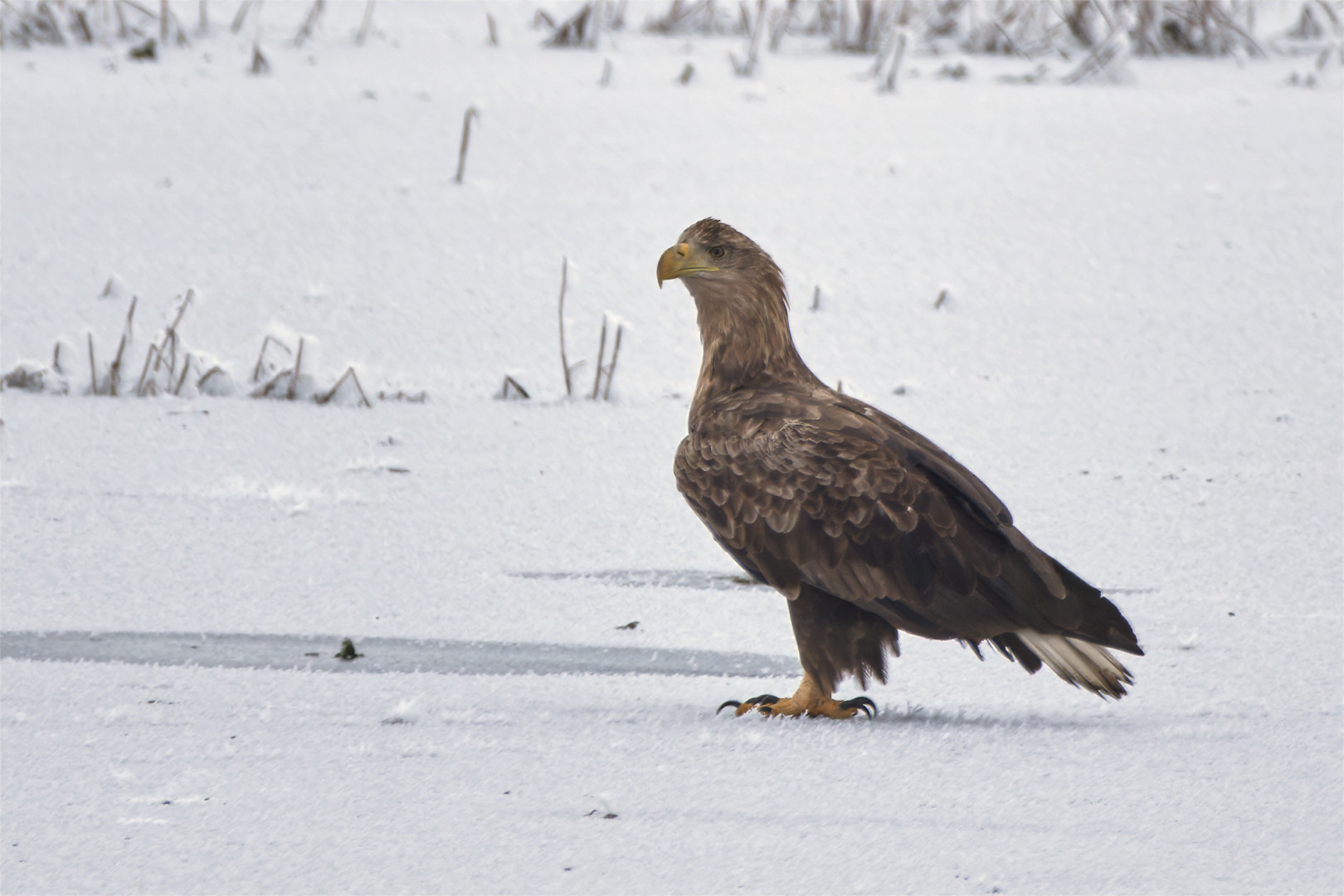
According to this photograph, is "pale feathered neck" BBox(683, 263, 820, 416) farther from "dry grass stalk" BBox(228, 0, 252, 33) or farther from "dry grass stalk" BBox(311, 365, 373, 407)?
"dry grass stalk" BBox(228, 0, 252, 33)

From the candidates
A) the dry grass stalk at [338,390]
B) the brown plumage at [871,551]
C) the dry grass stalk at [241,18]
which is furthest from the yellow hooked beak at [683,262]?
the dry grass stalk at [241,18]

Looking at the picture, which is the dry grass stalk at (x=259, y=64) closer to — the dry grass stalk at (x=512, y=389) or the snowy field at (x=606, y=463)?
the snowy field at (x=606, y=463)

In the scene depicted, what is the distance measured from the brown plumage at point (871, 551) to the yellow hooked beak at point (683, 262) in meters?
0.36

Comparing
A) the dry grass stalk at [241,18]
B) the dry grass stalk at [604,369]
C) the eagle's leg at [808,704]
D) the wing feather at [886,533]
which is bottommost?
the eagle's leg at [808,704]

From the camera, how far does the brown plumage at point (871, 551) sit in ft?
8.15

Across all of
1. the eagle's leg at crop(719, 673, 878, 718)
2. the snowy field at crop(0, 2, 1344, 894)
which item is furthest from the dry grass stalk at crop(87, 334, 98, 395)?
the eagle's leg at crop(719, 673, 878, 718)

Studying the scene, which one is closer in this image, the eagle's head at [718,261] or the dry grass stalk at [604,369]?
the eagle's head at [718,261]

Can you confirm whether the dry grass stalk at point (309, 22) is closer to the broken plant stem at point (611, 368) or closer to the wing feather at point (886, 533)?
the broken plant stem at point (611, 368)

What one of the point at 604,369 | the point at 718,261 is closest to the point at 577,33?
the point at 604,369

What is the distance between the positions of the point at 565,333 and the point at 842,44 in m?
3.12

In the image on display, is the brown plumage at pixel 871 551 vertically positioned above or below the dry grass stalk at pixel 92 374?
above

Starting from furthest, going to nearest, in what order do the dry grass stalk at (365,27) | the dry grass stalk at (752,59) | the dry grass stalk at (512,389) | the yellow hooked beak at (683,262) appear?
the dry grass stalk at (365,27) → the dry grass stalk at (752,59) → the dry grass stalk at (512,389) → the yellow hooked beak at (683,262)

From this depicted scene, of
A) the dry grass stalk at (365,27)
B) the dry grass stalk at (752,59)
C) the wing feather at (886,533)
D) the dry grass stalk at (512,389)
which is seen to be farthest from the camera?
the dry grass stalk at (365,27)

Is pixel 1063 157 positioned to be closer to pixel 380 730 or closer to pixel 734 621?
pixel 734 621
